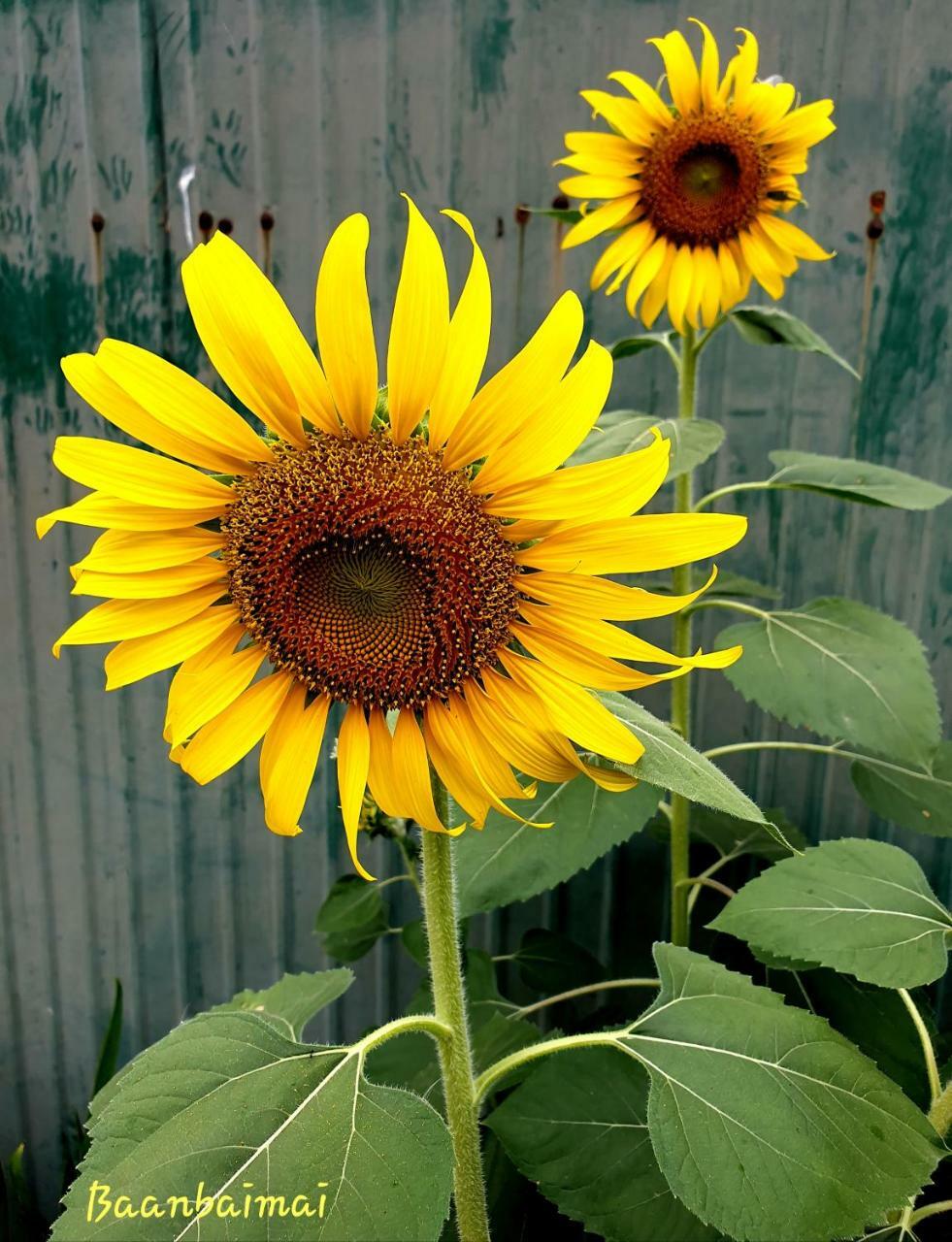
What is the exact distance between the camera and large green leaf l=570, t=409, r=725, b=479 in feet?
3.84

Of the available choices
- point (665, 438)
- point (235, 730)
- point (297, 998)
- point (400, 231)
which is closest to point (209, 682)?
point (235, 730)

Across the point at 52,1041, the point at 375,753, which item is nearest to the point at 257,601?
the point at 375,753

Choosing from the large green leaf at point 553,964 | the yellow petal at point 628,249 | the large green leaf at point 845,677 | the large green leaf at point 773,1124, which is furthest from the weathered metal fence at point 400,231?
the large green leaf at point 773,1124

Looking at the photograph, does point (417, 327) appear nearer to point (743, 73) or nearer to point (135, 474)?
point (135, 474)

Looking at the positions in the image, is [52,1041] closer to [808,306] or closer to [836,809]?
[836,809]

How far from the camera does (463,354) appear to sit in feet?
2.26

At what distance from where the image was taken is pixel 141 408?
72 cm

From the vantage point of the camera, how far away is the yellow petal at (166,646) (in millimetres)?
762

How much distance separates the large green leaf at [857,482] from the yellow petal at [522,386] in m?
0.73

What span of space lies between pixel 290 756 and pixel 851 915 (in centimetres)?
61

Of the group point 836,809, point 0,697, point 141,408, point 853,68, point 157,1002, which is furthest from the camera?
point 157,1002

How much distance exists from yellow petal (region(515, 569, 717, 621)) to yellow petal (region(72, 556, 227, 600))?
0.80 feet

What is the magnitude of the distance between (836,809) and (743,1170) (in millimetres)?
1211

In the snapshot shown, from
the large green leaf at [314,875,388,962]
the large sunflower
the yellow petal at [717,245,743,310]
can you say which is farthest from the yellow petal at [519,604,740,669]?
the large green leaf at [314,875,388,962]
